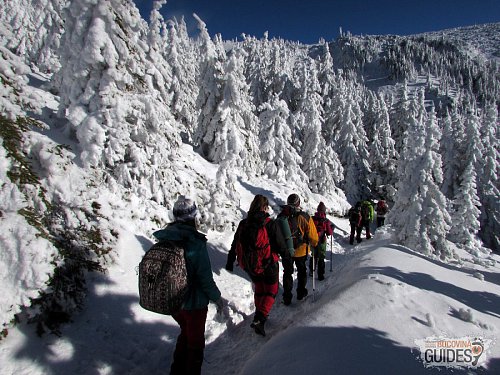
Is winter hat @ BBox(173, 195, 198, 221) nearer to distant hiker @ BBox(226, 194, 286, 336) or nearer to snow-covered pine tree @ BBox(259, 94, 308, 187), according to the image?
distant hiker @ BBox(226, 194, 286, 336)

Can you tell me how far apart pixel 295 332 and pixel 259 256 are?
55.8 inches

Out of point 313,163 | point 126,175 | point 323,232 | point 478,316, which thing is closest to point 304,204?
point 313,163

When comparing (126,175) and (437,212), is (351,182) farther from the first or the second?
(126,175)

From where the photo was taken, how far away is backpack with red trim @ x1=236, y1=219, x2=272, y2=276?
215 inches

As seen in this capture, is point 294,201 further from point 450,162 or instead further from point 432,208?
point 450,162

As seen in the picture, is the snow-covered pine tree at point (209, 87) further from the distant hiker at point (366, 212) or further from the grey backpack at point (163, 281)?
the grey backpack at point (163, 281)

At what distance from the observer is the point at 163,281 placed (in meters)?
3.47

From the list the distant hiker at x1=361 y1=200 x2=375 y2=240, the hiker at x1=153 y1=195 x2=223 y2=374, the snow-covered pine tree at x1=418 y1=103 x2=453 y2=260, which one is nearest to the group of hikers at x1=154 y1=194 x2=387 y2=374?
the hiker at x1=153 y1=195 x2=223 y2=374

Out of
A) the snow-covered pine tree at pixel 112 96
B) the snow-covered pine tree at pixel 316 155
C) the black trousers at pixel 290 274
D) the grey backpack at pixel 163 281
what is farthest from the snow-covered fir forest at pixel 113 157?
the black trousers at pixel 290 274

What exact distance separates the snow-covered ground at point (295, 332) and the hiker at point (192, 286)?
97cm

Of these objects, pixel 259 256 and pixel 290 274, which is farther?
pixel 290 274

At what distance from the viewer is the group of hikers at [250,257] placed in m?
3.88

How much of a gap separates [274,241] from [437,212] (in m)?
13.4

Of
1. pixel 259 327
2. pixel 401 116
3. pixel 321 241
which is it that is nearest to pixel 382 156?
pixel 401 116
